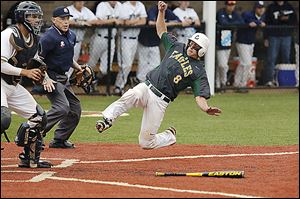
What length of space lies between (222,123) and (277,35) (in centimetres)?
641

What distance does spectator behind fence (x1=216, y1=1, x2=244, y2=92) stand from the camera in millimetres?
21391

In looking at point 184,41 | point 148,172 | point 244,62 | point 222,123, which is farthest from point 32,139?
point 244,62

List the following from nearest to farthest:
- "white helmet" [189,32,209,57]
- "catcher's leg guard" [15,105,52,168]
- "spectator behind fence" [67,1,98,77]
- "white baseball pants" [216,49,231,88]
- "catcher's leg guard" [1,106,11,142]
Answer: "catcher's leg guard" [1,106,11,142]
"catcher's leg guard" [15,105,52,168]
"white helmet" [189,32,209,57]
"spectator behind fence" [67,1,98,77]
"white baseball pants" [216,49,231,88]

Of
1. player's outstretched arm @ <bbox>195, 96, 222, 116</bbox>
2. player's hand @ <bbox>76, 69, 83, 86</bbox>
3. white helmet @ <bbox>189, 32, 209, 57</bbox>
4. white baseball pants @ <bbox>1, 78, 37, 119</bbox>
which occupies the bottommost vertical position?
player's outstretched arm @ <bbox>195, 96, 222, 116</bbox>

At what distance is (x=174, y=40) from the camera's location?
38.0 ft

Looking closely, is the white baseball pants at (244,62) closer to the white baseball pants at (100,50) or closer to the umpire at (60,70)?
the white baseball pants at (100,50)

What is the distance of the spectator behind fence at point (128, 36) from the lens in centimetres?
2061

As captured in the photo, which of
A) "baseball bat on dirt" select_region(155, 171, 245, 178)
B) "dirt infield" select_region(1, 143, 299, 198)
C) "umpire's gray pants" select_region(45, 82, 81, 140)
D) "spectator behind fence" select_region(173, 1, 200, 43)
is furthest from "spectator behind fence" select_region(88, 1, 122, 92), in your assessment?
"baseball bat on dirt" select_region(155, 171, 245, 178)

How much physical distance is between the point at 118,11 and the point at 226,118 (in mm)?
4771

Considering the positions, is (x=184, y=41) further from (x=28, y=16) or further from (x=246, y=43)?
(x=28, y=16)

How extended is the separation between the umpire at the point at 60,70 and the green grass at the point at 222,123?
110cm

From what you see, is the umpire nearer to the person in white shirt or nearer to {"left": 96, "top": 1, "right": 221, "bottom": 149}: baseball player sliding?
{"left": 96, "top": 1, "right": 221, "bottom": 149}: baseball player sliding

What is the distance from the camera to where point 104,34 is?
2053cm

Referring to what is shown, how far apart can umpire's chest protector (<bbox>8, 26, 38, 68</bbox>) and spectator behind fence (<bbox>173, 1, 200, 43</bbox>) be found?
1085 centimetres
